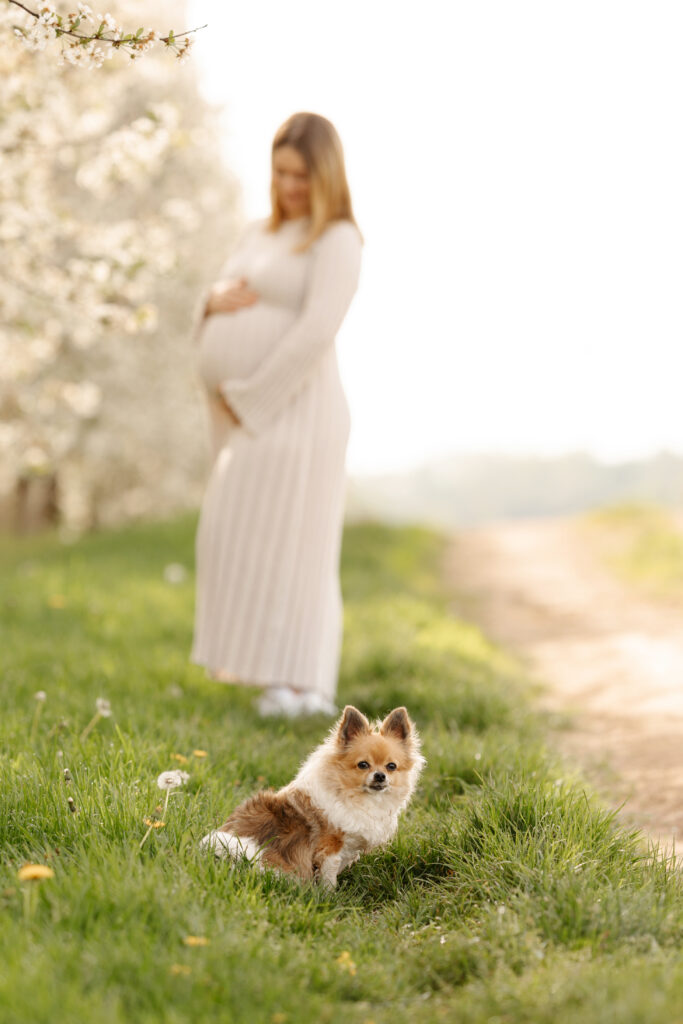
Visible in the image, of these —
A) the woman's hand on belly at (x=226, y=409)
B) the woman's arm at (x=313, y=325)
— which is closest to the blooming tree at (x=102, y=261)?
the woman's hand on belly at (x=226, y=409)

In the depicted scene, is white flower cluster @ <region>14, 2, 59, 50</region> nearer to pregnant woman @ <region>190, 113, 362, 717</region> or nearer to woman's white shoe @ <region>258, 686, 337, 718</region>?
pregnant woman @ <region>190, 113, 362, 717</region>

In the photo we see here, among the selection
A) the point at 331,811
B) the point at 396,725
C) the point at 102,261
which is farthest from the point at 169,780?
the point at 102,261

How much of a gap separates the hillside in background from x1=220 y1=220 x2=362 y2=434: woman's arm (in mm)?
35270

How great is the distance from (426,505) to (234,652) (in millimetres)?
43287

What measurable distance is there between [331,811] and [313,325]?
2648mm

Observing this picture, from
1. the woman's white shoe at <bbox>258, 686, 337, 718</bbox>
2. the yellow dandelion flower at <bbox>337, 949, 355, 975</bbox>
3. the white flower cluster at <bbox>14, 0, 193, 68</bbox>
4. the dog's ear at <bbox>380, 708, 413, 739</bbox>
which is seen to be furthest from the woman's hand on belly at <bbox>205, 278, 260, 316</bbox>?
the yellow dandelion flower at <bbox>337, 949, 355, 975</bbox>

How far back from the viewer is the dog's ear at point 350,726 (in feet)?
9.48

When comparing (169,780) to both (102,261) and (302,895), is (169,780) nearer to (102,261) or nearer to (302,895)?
(302,895)

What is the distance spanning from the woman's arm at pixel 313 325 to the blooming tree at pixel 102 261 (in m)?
0.90

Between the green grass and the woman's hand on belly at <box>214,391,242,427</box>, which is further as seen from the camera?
the green grass

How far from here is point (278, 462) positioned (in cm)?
497

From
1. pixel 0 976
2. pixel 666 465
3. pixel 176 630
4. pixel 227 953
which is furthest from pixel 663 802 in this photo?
pixel 666 465

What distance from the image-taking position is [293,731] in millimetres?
4734

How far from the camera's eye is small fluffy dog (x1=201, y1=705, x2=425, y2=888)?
9.34 feet
